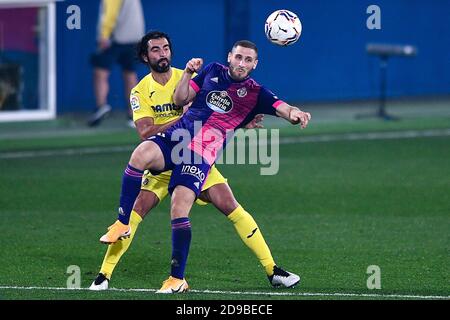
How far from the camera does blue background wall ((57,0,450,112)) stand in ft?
65.8

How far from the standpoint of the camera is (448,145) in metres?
17.4

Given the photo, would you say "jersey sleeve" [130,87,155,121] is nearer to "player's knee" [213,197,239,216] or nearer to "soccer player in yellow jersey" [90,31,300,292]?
"soccer player in yellow jersey" [90,31,300,292]

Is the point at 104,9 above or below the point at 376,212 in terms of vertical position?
above

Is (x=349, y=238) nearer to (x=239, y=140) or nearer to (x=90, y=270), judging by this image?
(x=90, y=270)

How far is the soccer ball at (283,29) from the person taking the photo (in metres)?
10.1

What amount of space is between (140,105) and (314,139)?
8278 millimetres

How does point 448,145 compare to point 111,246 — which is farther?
point 448,145

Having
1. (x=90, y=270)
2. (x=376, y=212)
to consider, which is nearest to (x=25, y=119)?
(x=376, y=212)

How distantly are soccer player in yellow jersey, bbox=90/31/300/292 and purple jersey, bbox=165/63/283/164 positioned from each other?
176 mm

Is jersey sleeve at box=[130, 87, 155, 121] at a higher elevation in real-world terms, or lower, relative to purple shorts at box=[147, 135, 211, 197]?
higher

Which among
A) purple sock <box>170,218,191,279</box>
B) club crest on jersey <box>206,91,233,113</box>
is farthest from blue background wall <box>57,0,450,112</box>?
purple sock <box>170,218,191,279</box>
